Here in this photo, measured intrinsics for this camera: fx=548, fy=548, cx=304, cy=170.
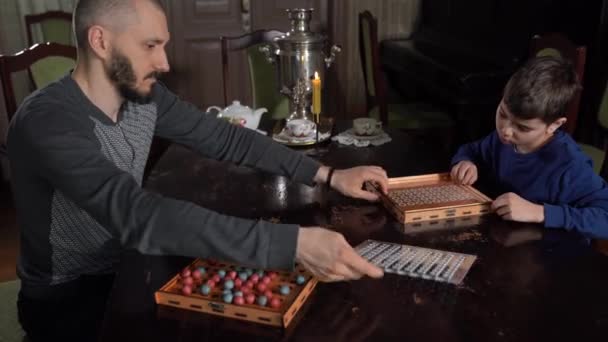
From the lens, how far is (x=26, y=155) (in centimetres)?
121

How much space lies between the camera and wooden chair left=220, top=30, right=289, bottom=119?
9.91 ft

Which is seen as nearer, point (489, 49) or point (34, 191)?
point (34, 191)

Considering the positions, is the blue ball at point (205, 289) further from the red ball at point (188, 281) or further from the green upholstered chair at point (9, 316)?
the green upholstered chair at point (9, 316)

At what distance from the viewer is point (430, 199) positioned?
132 cm

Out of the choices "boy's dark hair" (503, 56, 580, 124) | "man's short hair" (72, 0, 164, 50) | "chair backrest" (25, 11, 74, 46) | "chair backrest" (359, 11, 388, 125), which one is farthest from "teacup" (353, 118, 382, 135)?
"chair backrest" (25, 11, 74, 46)

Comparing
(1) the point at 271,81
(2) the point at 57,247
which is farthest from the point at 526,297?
(1) the point at 271,81

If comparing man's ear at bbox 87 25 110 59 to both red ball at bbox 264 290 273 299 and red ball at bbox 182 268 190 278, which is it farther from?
red ball at bbox 264 290 273 299

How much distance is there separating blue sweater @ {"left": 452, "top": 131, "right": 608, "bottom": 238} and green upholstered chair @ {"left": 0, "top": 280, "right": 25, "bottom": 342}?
4.55ft

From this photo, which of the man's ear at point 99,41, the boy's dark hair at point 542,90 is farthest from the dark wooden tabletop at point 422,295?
the man's ear at point 99,41

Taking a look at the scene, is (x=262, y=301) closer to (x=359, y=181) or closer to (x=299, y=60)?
(x=359, y=181)

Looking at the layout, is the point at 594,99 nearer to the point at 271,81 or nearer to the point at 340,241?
the point at 271,81

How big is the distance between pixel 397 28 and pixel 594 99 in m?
1.80

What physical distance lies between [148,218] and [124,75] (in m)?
0.46

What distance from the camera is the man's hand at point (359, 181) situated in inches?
54.6
